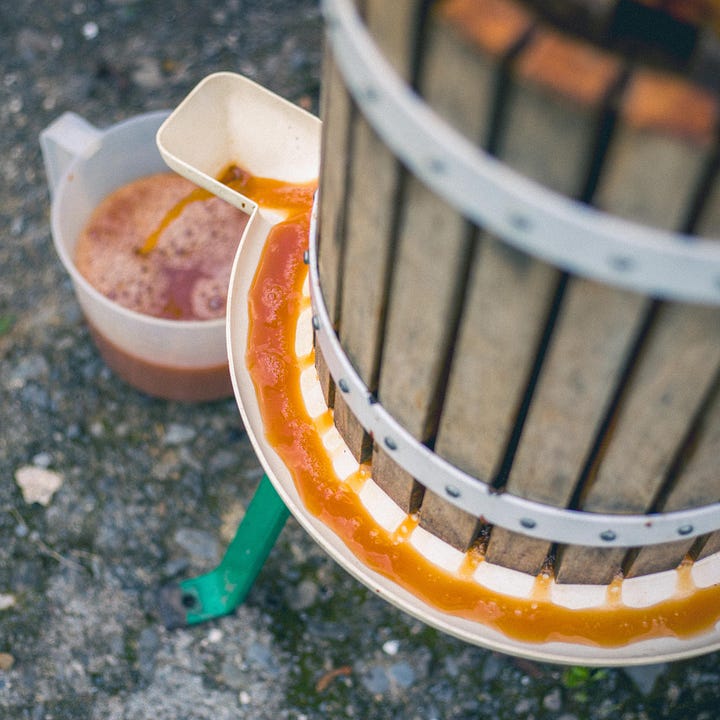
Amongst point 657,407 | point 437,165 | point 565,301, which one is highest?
point 437,165

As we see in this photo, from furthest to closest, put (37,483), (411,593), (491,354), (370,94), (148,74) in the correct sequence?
(148,74) → (37,483) → (411,593) → (491,354) → (370,94)

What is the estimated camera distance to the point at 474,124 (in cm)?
83

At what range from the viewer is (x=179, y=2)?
9.37 ft

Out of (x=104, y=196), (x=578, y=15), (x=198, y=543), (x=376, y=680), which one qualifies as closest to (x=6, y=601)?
(x=198, y=543)

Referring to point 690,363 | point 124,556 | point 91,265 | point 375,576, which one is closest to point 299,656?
point 124,556

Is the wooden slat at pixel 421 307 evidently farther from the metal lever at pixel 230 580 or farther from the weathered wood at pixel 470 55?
the metal lever at pixel 230 580

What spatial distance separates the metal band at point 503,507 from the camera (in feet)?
3.75

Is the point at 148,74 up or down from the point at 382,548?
down

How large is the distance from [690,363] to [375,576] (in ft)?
1.78

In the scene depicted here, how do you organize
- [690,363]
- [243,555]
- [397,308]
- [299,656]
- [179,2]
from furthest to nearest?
1. [179,2]
2. [299,656]
3. [243,555]
4. [397,308]
5. [690,363]

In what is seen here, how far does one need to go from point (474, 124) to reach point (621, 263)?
17cm

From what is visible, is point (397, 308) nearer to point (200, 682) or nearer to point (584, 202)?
point (584, 202)

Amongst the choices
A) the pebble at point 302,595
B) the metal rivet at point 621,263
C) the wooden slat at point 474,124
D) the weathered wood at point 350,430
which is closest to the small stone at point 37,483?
the pebble at point 302,595

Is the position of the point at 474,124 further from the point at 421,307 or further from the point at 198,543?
the point at 198,543
